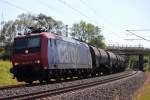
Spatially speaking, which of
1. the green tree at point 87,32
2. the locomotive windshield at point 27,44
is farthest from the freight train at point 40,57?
the green tree at point 87,32

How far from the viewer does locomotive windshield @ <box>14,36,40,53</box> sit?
2347 centimetres

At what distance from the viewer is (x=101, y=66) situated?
4319 centimetres

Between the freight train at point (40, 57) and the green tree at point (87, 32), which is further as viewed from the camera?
the green tree at point (87, 32)

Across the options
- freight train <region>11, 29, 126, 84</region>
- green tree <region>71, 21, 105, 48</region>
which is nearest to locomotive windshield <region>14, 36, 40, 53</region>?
freight train <region>11, 29, 126, 84</region>

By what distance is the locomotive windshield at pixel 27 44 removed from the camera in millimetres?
23469

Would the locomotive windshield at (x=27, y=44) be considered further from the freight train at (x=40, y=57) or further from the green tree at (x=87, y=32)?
the green tree at (x=87, y=32)

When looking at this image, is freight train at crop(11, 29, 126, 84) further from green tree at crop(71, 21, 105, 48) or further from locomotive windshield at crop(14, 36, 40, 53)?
green tree at crop(71, 21, 105, 48)

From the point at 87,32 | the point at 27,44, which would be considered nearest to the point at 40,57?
the point at 27,44

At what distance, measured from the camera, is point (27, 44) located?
77.9 ft

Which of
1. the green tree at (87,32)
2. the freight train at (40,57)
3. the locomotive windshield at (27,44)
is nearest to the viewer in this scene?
the freight train at (40,57)

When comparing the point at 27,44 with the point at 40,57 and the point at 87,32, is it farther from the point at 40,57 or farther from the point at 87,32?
the point at 87,32

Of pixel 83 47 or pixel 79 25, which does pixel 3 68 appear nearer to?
pixel 83 47

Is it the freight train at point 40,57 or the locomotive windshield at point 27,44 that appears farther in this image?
the locomotive windshield at point 27,44

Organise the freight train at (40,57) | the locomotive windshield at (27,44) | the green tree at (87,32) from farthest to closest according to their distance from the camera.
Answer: the green tree at (87,32)
the locomotive windshield at (27,44)
the freight train at (40,57)
